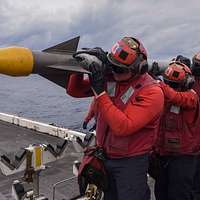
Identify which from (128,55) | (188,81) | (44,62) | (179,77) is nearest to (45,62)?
(44,62)

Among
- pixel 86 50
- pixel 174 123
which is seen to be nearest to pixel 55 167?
pixel 174 123

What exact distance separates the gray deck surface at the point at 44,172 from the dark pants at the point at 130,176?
2356 mm

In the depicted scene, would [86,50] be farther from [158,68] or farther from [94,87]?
[158,68]

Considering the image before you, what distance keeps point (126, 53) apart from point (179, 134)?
136 centimetres

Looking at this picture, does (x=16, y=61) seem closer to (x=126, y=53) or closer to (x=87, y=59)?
(x=87, y=59)

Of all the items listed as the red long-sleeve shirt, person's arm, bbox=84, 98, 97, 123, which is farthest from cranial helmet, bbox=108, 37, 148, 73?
person's arm, bbox=84, 98, 97, 123

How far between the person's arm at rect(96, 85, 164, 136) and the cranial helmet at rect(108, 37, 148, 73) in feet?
0.86

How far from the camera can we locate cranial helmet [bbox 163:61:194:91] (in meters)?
4.26

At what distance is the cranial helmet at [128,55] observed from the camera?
3.34 meters

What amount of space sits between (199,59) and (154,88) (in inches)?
66.3

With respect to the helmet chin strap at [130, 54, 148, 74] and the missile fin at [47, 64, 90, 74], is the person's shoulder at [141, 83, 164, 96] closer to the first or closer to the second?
the helmet chin strap at [130, 54, 148, 74]

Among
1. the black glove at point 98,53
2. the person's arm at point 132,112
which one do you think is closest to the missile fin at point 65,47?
the black glove at point 98,53

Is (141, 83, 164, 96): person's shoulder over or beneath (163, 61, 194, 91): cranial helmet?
beneath

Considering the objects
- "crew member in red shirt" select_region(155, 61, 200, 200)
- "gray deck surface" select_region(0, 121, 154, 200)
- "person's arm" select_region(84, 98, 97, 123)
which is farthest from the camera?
"gray deck surface" select_region(0, 121, 154, 200)
